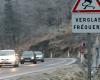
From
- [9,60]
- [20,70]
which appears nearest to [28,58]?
[9,60]

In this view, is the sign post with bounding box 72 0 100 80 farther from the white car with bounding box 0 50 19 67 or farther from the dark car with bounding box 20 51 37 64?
the dark car with bounding box 20 51 37 64

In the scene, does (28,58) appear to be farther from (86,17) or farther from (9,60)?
(86,17)

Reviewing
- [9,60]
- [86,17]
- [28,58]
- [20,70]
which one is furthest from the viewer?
[28,58]

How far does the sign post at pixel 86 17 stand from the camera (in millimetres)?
13688

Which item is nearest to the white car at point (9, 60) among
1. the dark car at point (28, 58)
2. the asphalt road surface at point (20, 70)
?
the asphalt road surface at point (20, 70)

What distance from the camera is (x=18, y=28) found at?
12912cm

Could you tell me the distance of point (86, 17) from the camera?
13.8 metres

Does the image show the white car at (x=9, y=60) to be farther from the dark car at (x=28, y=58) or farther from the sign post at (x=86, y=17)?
the sign post at (x=86, y=17)

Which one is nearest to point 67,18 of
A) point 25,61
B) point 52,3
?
point 52,3

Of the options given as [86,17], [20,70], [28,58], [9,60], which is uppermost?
[28,58]

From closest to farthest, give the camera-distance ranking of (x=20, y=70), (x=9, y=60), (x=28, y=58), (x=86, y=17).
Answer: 1. (x=86, y=17)
2. (x=20, y=70)
3. (x=9, y=60)
4. (x=28, y=58)

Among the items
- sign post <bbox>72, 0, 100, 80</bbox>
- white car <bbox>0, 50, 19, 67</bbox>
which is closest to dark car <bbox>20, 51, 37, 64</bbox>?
white car <bbox>0, 50, 19, 67</bbox>

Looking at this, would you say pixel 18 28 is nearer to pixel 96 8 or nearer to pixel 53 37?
pixel 53 37

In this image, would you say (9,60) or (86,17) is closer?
(86,17)
